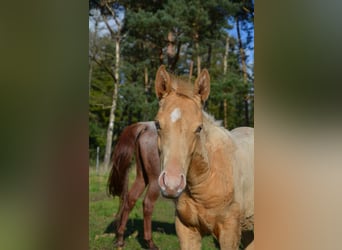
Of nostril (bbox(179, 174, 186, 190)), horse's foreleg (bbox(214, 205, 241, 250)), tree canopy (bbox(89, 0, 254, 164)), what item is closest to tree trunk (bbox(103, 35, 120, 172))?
tree canopy (bbox(89, 0, 254, 164))

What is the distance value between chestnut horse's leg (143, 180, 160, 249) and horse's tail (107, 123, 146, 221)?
0.43 feet

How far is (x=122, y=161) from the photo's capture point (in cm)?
220

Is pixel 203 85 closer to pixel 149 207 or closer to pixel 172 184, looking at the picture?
pixel 172 184

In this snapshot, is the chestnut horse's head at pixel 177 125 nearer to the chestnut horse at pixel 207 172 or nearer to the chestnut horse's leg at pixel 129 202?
the chestnut horse at pixel 207 172

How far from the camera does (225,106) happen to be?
2.15 metres

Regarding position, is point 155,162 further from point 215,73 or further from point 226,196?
point 215,73

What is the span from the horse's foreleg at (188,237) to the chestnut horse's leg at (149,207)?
0.53ft

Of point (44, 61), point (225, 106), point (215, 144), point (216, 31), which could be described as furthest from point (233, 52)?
point (44, 61)

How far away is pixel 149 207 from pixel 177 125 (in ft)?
1.91

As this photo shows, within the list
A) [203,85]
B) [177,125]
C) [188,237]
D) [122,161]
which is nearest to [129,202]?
[122,161]

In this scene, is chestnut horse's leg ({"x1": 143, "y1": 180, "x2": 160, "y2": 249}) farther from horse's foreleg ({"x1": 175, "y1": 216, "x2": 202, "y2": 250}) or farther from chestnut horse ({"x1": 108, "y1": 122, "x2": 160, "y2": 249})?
horse's foreleg ({"x1": 175, "y1": 216, "x2": 202, "y2": 250})

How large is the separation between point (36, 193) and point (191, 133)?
2.69 ft

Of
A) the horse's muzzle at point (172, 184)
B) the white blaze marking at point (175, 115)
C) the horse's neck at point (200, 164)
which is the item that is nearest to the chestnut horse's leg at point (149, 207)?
the horse's neck at point (200, 164)

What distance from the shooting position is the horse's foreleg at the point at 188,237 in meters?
2.12
